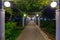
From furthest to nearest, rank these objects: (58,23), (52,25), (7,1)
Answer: (52,25) < (7,1) < (58,23)

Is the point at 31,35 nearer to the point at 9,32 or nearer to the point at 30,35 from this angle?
the point at 30,35

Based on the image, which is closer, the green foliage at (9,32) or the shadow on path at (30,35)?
the green foliage at (9,32)

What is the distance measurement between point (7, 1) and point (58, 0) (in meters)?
2.71

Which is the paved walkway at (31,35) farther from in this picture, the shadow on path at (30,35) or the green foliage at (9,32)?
the green foliage at (9,32)

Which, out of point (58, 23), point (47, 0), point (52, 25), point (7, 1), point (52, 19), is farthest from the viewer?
point (52, 19)

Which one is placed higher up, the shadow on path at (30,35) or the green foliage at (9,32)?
the green foliage at (9,32)

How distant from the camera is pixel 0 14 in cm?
936

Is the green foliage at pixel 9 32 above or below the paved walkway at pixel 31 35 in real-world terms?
above

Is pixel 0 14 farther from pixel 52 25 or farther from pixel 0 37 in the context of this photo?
pixel 52 25

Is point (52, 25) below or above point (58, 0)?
below

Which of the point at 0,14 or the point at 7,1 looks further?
the point at 7,1

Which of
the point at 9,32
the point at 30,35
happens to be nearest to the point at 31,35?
the point at 30,35

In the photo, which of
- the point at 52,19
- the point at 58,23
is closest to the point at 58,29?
the point at 58,23

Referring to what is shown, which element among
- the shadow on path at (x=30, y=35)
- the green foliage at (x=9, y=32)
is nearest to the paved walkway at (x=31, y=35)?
the shadow on path at (x=30, y=35)
